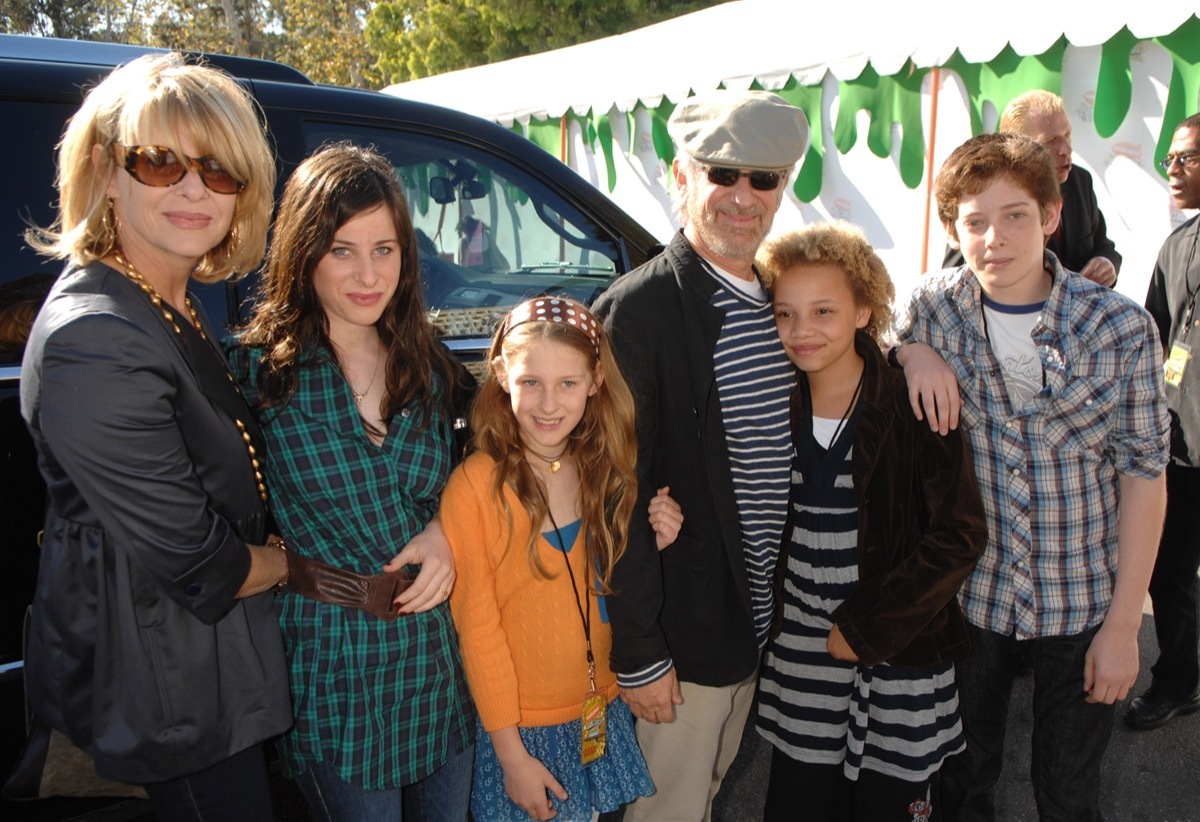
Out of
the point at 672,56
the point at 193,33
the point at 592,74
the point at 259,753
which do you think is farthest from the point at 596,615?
the point at 193,33

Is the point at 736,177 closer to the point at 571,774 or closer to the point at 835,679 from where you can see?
the point at 835,679

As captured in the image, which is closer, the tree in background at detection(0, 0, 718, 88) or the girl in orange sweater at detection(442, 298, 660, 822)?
the girl in orange sweater at detection(442, 298, 660, 822)

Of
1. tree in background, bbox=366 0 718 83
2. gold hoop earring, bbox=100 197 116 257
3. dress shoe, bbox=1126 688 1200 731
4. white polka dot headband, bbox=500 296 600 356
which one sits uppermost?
tree in background, bbox=366 0 718 83

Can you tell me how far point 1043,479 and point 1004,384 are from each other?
9.0 inches

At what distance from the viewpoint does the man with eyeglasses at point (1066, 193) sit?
11.7 ft

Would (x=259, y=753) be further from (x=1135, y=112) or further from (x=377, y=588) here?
(x=1135, y=112)

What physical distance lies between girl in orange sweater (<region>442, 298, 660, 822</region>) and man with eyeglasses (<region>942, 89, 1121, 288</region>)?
101 inches

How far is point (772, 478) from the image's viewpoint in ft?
6.54

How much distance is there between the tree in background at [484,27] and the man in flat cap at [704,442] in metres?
17.7

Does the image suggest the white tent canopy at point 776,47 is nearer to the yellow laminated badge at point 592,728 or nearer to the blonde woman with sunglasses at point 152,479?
the blonde woman with sunglasses at point 152,479

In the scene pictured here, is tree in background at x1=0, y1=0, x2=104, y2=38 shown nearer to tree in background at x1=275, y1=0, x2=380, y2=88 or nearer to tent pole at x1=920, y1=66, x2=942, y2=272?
tree in background at x1=275, y1=0, x2=380, y2=88

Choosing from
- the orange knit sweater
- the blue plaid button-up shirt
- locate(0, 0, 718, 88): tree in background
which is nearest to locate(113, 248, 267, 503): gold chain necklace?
the orange knit sweater

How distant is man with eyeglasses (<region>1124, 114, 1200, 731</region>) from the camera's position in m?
2.99

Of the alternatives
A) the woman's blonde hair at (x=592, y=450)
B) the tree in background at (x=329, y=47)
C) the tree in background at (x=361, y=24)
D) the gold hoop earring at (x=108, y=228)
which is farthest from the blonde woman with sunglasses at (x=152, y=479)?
the tree in background at (x=329, y=47)
